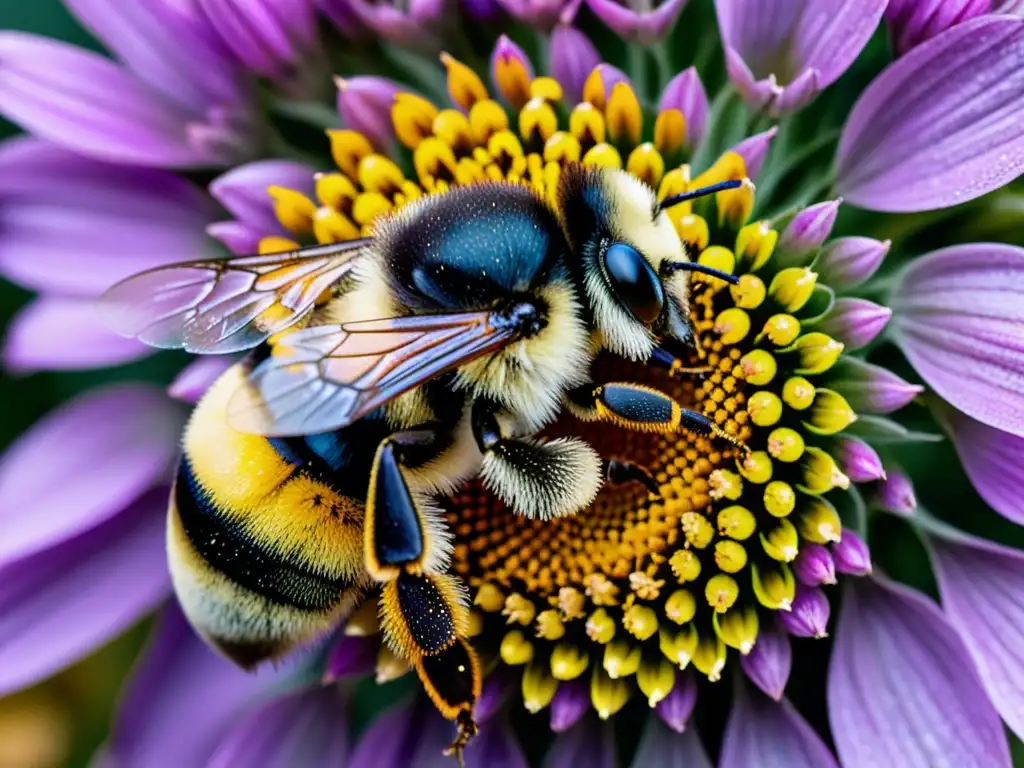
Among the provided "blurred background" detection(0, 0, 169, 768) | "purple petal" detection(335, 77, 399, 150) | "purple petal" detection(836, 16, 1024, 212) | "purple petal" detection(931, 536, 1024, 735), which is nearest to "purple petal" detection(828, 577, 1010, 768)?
"purple petal" detection(931, 536, 1024, 735)

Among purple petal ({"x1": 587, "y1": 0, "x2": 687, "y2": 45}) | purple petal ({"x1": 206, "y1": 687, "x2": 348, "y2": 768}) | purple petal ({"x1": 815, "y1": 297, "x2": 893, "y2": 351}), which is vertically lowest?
purple petal ({"x1": 206, "y1": 687, "x2": 348, "y2": 768})

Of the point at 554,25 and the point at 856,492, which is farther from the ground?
the point at 554,25

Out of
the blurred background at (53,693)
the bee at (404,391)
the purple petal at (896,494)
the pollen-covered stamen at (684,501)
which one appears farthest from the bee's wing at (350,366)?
the blurred background at (53,693)

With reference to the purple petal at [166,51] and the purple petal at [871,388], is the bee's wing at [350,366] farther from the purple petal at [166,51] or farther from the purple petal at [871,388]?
the purple petal at [166,51]

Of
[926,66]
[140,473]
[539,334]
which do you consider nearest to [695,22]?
[926,66]

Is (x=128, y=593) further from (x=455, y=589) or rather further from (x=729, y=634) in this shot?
(x=729, y=634)

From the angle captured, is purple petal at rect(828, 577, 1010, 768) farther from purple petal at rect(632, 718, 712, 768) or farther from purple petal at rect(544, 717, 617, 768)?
purple petal at rect(544, 717, 617, 768)
